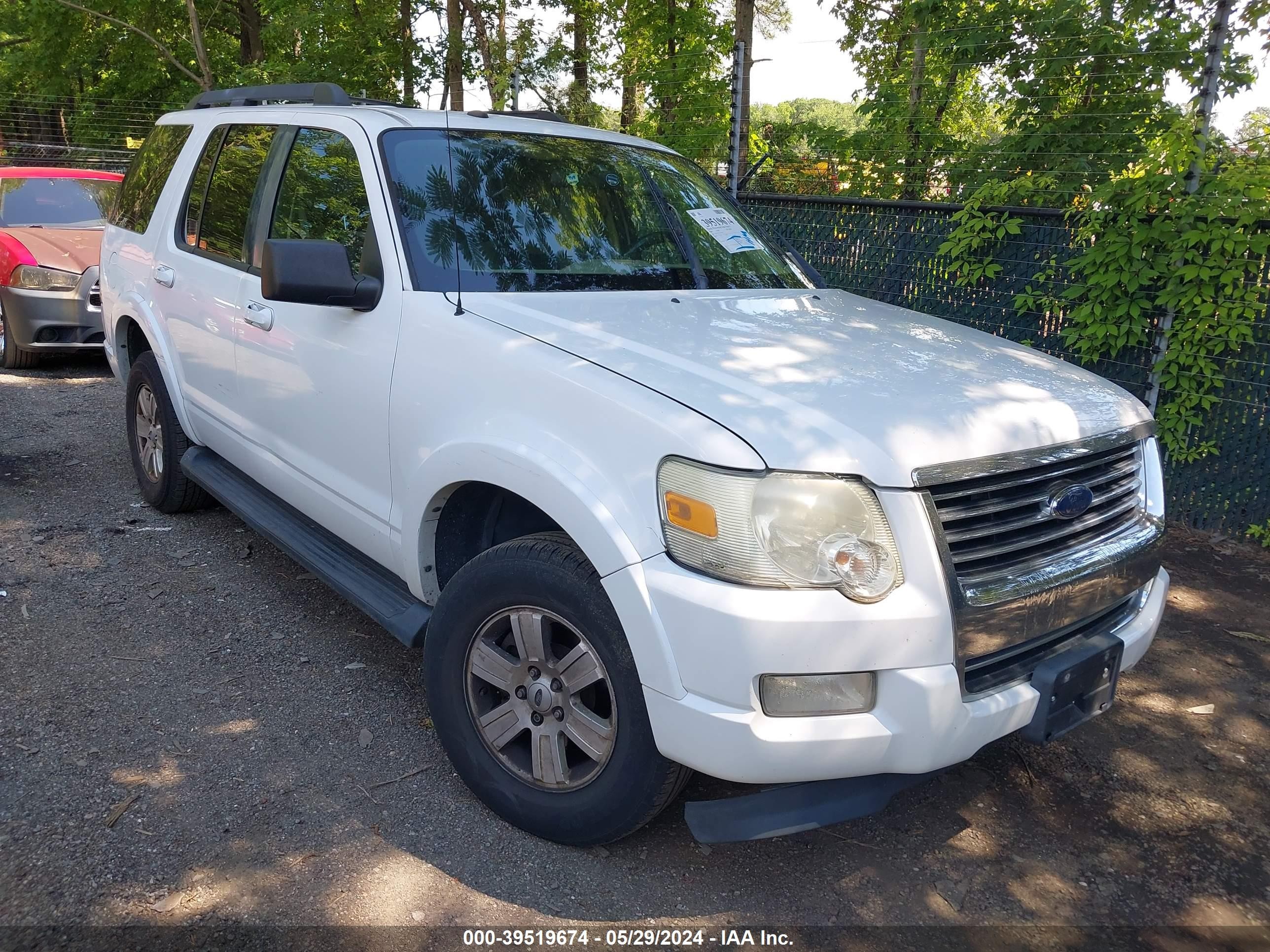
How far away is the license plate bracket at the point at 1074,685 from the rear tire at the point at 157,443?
13.0ft

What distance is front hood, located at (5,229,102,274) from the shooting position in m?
8.41

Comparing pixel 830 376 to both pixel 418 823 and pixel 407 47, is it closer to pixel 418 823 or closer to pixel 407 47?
pixel 418 823

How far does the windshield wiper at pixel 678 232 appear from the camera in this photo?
3711mm

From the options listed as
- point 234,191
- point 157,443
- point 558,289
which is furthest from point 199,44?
point 558,289

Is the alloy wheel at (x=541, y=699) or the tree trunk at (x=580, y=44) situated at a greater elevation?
the tree trunk at (x=580, y=44)

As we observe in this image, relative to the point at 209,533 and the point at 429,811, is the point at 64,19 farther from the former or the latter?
the point at 429,811

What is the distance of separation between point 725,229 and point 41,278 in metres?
6.77

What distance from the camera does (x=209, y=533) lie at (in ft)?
17.0

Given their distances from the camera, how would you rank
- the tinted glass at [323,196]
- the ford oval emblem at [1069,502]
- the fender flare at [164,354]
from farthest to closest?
1. the fender flare at [164,354]
2. the tinted glass at [323,196]
3. the ford oval emblem at [1069,502]

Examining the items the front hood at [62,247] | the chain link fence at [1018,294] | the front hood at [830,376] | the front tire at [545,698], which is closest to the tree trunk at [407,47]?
the front hood at [62,247]

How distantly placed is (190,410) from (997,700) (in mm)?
3798

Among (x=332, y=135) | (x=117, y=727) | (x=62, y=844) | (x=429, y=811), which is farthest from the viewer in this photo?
(x=332, y=135)

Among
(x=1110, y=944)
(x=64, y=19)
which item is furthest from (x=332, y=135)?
(x=64, y=19)

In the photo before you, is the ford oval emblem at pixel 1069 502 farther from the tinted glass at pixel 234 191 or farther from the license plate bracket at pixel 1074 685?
the tinted glass at pixel 234 191
